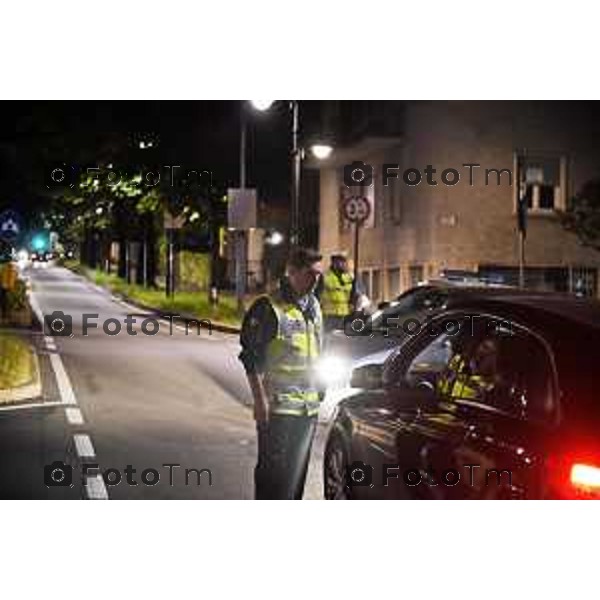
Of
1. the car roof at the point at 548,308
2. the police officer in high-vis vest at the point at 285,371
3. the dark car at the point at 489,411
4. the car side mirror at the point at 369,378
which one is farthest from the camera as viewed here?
the car side mirror at the point at 369,378

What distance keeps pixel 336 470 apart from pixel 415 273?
Result: 21.7 meters

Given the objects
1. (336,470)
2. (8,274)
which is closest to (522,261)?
(8,274)

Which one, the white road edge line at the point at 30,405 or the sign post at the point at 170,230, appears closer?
the white road edge line at the point at 30,405

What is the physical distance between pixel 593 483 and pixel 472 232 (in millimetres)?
22883

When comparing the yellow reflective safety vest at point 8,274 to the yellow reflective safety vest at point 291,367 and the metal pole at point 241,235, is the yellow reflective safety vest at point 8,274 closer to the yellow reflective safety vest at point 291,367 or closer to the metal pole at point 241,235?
the metal pole at point 241,235

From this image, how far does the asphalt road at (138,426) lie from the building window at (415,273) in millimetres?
7328

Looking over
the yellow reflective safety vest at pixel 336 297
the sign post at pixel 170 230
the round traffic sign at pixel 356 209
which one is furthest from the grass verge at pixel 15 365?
the sign post at pixel 170 230

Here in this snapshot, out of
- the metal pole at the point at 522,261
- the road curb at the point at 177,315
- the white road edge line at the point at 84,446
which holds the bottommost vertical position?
the road curb at the point at 177,315

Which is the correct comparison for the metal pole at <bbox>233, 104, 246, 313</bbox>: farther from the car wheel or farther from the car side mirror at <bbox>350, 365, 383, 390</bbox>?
the car side mirror at <bbox>350, 365, 383, 390</bbox>

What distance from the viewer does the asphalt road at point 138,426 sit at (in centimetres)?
913

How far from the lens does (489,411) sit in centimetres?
570
